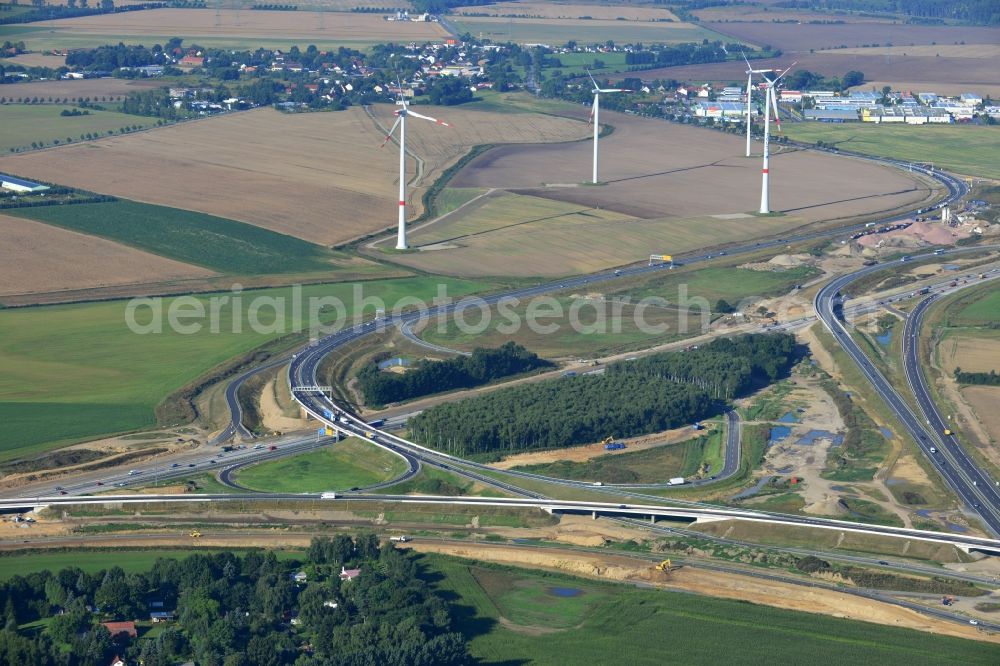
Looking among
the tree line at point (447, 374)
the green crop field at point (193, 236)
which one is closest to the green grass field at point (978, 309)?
the tree line at point (447, 374)

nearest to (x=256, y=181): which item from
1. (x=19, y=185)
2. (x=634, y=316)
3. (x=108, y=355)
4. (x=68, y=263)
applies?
(x=19, y=185)

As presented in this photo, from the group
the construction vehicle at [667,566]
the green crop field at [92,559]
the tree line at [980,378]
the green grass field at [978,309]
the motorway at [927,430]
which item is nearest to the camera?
the construction vehicle at [667,566]

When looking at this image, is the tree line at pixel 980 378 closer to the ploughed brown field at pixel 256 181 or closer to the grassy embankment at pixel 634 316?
the grassy embankment at pixel 634 316

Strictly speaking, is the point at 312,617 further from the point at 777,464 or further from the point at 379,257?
the point at 379,257

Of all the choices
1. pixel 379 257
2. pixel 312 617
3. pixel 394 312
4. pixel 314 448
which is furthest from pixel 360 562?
pixel 379 257

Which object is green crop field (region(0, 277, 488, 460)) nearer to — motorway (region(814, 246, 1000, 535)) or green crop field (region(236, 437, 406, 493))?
green crop field (region(236, 437, 406, 493))

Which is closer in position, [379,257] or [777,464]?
[777,464]
